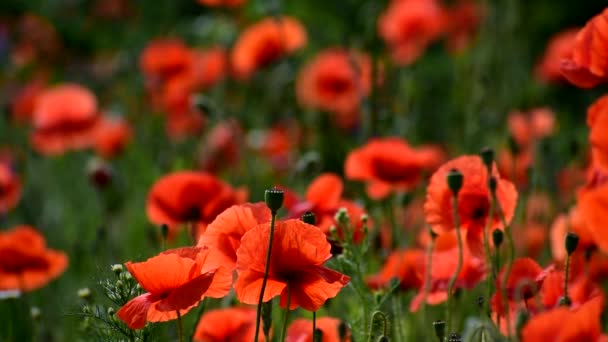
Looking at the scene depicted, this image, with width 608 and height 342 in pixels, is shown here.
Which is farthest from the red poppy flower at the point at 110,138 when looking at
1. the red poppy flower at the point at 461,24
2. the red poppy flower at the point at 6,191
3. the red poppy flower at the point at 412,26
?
the red poppy flower at the point at 461,24

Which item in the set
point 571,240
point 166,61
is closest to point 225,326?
point 571,240

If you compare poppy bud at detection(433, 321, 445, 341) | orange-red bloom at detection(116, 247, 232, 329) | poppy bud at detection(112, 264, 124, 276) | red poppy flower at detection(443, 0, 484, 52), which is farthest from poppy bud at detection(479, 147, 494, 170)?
red poppy flower at detection(443, 0, 484, 52)

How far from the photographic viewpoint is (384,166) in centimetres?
293

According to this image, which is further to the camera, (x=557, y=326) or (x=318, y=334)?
(x=318, y=334)

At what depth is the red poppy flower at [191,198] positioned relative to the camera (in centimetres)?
248

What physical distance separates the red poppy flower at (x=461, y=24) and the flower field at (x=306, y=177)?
28 millimetres

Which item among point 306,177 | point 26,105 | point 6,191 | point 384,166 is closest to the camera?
point 384,166

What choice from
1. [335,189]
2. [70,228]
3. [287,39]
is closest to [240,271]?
[335,189]

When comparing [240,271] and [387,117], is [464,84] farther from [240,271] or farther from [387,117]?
[240,271]

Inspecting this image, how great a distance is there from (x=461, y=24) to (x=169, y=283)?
4.74 meters

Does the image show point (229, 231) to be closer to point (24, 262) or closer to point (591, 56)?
point (591, 56)

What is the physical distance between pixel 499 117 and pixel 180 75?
155cm

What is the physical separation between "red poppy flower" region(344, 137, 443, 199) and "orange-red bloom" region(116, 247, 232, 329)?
1254 millimetres

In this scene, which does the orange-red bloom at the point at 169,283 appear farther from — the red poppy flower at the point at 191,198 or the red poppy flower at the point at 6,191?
the red poppy flower at the point at 6,191
